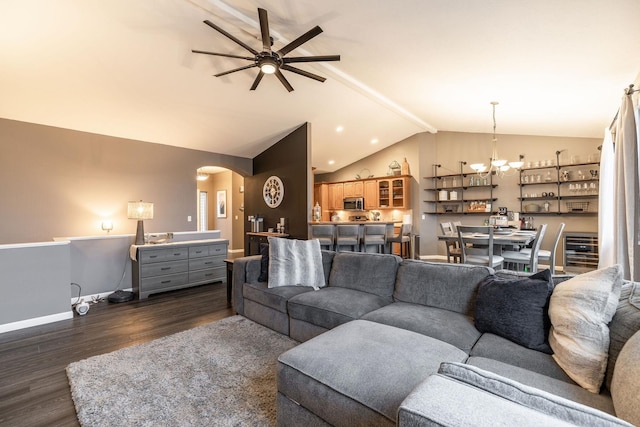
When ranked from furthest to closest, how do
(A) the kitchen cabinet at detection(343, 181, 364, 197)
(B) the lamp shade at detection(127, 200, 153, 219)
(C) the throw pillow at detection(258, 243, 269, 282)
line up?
(A) the kitchen cabinet at detection(343, 181, 364, 197)
(B) the lamp shade at detection(127, 200, 153, 219)
(C) the throw pillow at detection(258, 243, 269, 282)

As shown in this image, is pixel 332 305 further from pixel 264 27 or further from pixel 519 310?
pixel 264 27

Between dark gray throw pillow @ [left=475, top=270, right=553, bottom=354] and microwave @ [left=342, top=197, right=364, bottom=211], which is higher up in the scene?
microwave @ [left=342, top=197, right=364, bottom=211]

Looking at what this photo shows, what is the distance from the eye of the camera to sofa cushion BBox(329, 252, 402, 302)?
273cm

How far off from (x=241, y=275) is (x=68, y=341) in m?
1.71

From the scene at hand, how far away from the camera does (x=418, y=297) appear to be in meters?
2.45

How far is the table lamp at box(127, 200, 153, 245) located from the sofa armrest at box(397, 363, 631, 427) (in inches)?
185

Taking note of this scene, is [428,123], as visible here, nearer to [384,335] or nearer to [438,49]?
[438,49]

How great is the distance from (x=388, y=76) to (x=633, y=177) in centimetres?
306

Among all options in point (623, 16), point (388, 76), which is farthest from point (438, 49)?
point (623, 16)

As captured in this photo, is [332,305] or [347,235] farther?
[347,235]

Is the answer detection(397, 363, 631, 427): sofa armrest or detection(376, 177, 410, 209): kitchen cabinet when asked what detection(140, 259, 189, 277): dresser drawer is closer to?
detection(397, 363, 631, 427): sofa armrest

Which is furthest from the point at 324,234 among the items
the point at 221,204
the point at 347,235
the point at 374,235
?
the point at 221,204

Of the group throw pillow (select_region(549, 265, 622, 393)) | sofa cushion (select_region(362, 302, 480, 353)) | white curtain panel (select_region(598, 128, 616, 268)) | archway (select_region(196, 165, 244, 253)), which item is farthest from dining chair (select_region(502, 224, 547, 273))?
archway (select_region(196, 165, 244, 253))

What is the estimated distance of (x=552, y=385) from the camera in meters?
1.30
